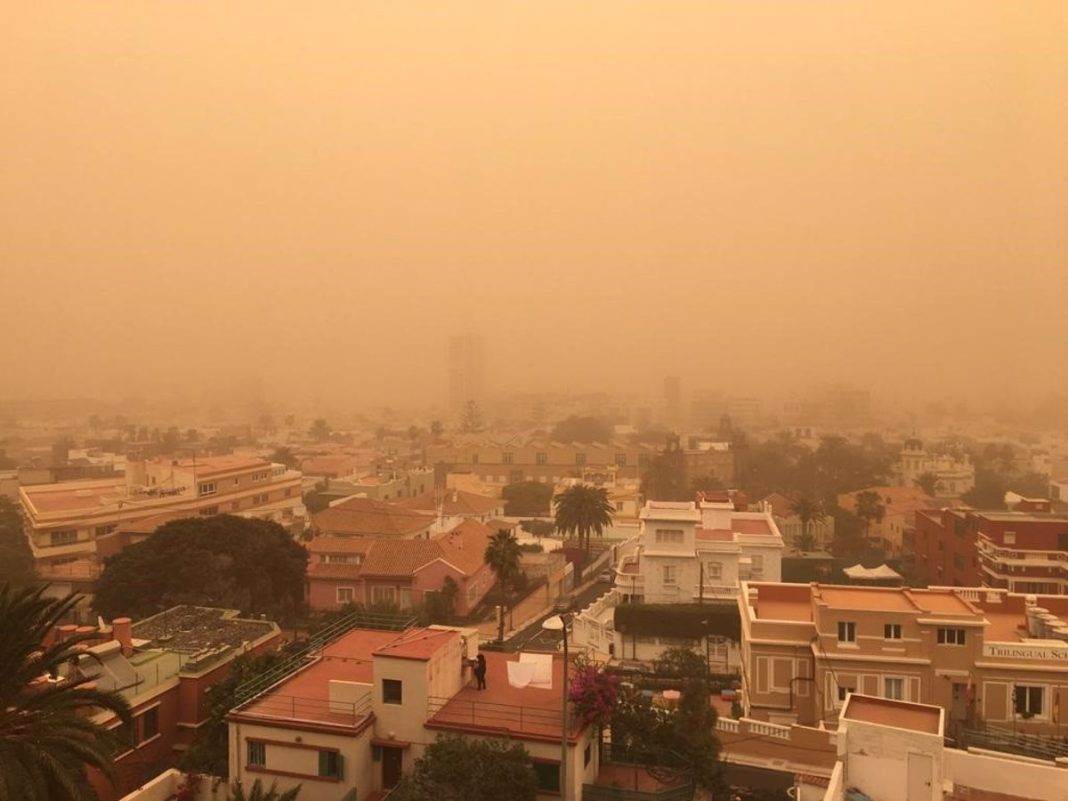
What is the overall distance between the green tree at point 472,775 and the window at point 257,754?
1.57 meters

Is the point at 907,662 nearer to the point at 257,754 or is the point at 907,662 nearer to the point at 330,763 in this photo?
the point at 330,763

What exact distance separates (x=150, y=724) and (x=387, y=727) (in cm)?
442

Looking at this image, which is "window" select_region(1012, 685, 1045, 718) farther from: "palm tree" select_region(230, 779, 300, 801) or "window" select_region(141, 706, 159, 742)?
"window" select_region(141, 706, 159, 742)

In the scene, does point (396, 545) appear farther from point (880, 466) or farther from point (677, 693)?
point (880, 466)

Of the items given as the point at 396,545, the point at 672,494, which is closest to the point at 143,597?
the point at 396,545

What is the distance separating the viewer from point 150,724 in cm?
1155

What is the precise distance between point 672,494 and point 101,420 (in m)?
73.2

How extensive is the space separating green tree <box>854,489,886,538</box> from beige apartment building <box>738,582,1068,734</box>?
21487mm

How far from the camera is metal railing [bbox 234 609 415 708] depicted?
10.1m

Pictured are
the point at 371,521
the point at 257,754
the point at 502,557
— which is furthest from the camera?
the point at 371,521

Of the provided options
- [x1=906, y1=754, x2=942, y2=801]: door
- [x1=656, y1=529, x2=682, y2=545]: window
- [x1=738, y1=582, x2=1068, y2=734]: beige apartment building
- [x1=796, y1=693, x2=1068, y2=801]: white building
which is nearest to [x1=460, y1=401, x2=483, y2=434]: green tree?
[x1=656, y1=529, x2=682, y2=545]: window

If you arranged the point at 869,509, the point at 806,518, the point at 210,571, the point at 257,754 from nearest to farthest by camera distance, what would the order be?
the point at 257,754 < the point at 210,571 < the point at 806,518 < the point at 869,509

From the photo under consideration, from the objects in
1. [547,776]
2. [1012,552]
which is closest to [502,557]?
[547,776]

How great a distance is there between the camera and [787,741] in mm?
11055
